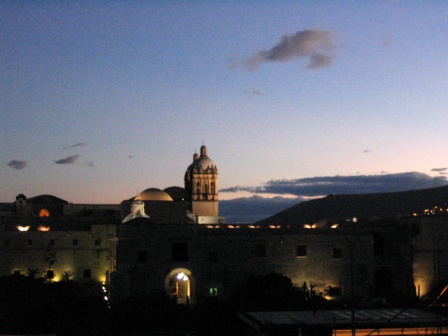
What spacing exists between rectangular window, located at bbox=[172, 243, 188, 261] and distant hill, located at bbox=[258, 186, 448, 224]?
6974 cm

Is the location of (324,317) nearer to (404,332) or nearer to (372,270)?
(404,332)

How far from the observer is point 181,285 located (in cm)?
3966

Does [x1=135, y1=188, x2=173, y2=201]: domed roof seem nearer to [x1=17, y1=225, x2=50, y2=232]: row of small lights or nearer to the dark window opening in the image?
[x1=17, y1=225, x2=50, y2=232]: row of small lights

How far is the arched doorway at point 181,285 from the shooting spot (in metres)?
38.2

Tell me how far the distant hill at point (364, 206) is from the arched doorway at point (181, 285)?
225 feet

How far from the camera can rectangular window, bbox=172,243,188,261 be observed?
38.4m

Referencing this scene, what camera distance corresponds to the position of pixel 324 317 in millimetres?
22141

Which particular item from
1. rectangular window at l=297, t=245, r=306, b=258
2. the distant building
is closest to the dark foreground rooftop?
the distant building

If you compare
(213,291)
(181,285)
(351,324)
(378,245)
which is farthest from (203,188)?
(351,324)

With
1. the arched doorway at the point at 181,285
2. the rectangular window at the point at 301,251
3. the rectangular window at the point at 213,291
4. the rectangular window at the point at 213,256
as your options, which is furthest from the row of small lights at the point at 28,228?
the rectangular window at the point at 301,251

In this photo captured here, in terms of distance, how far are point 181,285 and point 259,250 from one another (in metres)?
4.36

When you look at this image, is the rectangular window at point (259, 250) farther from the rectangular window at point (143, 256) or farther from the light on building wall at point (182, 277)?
the rectangular window at point (143, 256)

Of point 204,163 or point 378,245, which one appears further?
point 204,163

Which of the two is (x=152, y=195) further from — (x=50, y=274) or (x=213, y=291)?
(x=213, y=291)
